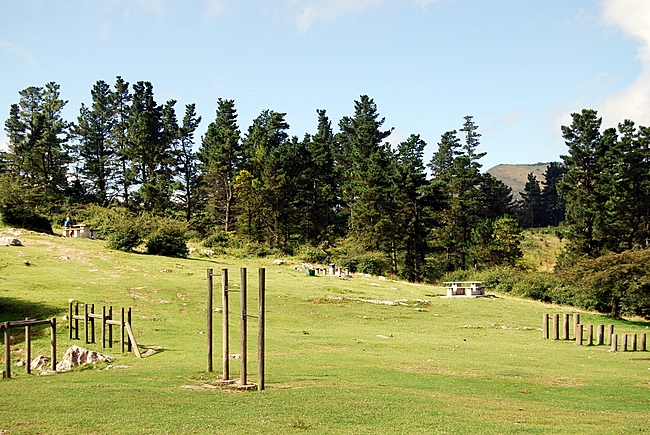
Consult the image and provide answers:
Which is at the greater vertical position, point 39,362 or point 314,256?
point 314,256

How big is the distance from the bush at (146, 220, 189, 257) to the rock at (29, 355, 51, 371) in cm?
3741

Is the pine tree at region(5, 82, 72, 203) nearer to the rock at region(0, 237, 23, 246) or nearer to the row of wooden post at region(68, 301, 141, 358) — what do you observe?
the rock at region(0, 237, 23, 246)

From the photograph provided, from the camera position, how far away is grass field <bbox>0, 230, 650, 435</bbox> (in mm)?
12703

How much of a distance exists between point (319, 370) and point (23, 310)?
760 inches

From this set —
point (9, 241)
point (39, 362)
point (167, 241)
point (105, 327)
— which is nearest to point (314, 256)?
point (167, 241)

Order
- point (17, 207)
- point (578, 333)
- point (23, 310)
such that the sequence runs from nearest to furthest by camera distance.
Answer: point (23, 310) → point (578, 333) → point (17, 207)

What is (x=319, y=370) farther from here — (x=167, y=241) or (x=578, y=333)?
(x=167, y=241)

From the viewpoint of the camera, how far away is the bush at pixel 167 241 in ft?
197

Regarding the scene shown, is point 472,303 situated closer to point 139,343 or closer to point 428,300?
point 428,300

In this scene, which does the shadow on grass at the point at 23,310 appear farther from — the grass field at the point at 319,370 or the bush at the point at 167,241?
the bush at the point at 167,241

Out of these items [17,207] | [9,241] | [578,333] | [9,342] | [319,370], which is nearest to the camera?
[9,342]

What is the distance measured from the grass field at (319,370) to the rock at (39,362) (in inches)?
21.6

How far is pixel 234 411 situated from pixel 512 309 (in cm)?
3983

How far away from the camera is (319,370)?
2056 centimetres
